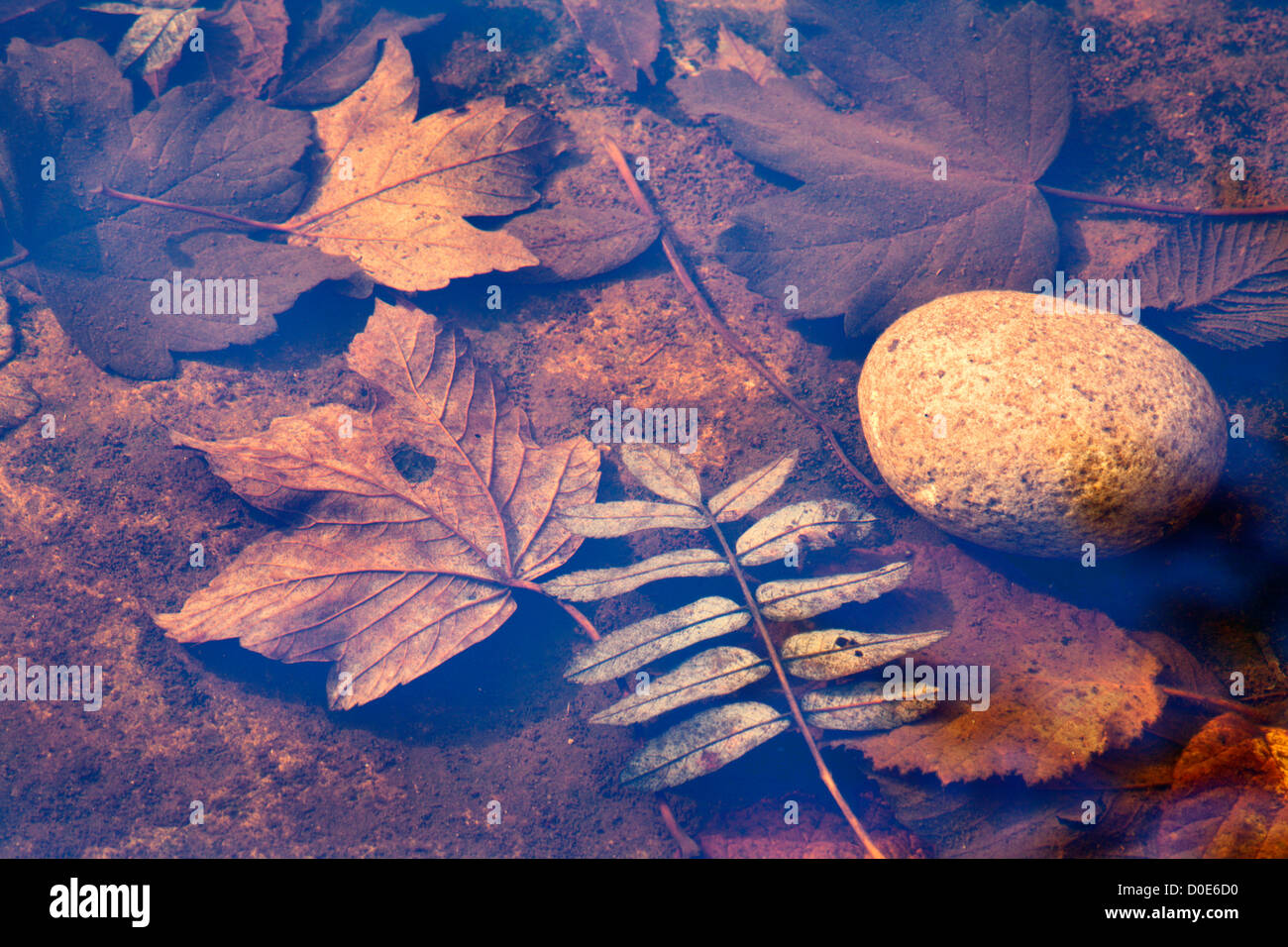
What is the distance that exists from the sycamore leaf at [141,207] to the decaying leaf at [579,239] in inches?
31.7

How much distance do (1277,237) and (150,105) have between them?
5114mm

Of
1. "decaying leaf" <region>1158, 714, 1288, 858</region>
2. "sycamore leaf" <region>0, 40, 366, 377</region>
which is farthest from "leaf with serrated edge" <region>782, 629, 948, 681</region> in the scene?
"sycamore leaf" <region>0, 40, 366, 377</region>

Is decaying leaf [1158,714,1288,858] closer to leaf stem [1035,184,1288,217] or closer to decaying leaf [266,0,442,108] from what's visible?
leaf stem [1035,184,1288,217]

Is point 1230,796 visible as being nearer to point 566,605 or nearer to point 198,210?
point 566,605

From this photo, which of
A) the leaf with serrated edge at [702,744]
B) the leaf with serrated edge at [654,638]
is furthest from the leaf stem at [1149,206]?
the leaf with serrated edge at [702,744]

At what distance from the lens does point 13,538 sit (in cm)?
267

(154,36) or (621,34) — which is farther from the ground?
(621,34)

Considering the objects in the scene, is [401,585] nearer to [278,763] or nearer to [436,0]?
[278,763]

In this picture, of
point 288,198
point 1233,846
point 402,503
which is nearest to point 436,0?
point 288,198

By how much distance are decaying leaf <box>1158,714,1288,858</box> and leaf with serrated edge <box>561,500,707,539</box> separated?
183cm


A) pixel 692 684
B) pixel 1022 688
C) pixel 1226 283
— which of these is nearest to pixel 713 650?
pixel 692 684

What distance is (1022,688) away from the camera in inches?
96.3

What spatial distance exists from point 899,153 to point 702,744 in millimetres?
2727

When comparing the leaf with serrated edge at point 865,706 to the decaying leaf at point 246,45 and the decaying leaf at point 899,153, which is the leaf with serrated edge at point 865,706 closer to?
the decaying leaf at point 899,153
